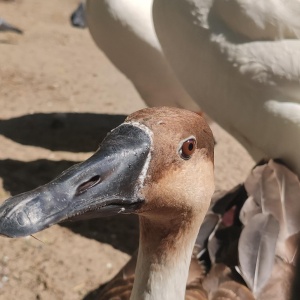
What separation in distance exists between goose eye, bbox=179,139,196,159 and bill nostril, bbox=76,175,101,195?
242mm

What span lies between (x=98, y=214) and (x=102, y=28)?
2175 millimetres

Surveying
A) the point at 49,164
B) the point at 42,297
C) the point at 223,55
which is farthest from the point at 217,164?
the point at 42,297

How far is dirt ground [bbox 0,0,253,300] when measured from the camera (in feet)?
9.46

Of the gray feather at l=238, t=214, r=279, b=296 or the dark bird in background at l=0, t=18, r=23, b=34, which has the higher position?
the gray feather at l=238, t=214, r=279, b=296

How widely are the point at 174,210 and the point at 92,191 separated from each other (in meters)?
0.27

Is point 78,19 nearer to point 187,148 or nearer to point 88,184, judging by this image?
point 187,148

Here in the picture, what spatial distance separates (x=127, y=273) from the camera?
93.1 inches

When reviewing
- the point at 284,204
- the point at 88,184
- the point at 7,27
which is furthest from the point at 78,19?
the point at 88,184

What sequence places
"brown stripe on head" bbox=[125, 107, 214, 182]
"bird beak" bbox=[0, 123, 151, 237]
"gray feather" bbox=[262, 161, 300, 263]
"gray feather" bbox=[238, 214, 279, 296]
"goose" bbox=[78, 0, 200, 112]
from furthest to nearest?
1. "goose" bbox=[78, 0, 200, 112]
2. "gray feather" bbox=[262, 161, 300, 263]
3. "gray feather" bbox=[238, 214, 279, 296]
4. "brown stripe on head" bbox=[125, 107, 214, 182]
5. "bird beak" bbox=[0, 123, 151, 237]

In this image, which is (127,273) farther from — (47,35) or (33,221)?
(47,35)

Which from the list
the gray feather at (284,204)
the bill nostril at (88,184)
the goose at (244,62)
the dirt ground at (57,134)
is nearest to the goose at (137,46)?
the goose at (244,62)

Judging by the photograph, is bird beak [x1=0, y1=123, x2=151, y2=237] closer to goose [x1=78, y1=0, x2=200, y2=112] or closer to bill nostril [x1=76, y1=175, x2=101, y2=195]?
bill nostril [x1=76, y1=175, x2=101, y2=195]

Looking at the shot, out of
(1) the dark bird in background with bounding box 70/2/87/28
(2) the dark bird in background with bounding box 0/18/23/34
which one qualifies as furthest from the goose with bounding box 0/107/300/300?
(1) the dark bird in background with bounding box 70/2/87/28

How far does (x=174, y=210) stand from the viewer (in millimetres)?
1644
